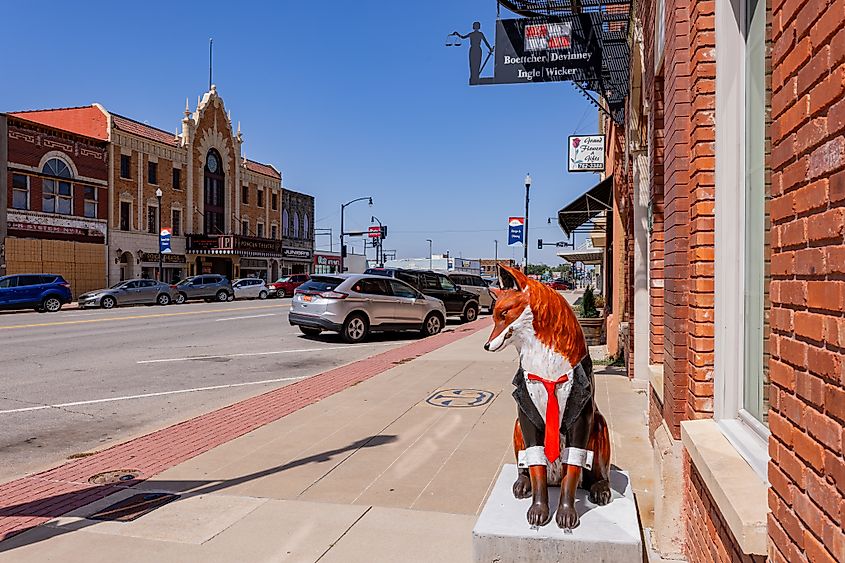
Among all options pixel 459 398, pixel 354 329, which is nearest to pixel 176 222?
pixel 354 329

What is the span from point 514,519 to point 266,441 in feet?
13.7

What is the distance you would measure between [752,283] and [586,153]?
510 inches

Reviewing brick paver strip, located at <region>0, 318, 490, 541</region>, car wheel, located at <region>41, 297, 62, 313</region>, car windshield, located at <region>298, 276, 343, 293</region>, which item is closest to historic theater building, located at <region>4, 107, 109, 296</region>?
car wheel, located at <region>41, 297, 62, 313</region>

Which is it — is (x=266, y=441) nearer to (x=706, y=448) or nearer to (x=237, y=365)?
(x=706, y=448)

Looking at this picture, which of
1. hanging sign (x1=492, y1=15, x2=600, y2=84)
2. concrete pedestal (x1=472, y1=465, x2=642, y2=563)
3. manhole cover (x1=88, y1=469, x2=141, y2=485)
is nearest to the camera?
concrete pedestal (x1=472, y1=465, x2=642, y2=563)

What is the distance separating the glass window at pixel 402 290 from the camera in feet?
57.8

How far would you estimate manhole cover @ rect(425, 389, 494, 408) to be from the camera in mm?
8617

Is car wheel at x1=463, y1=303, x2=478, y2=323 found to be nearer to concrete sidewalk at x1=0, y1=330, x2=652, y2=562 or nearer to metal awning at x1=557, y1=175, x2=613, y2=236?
metal awning at x1=557, y1=175, x2=613, y2=236

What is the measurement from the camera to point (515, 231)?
86.2 feet

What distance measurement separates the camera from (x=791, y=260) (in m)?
2.07

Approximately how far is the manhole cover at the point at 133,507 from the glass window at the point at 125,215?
3972 cm

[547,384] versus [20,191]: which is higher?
[20,191]

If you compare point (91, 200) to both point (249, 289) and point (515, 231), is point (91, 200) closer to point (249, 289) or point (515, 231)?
point (249, 289)

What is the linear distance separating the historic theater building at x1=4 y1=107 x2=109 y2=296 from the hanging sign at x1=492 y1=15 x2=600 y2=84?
104ft
